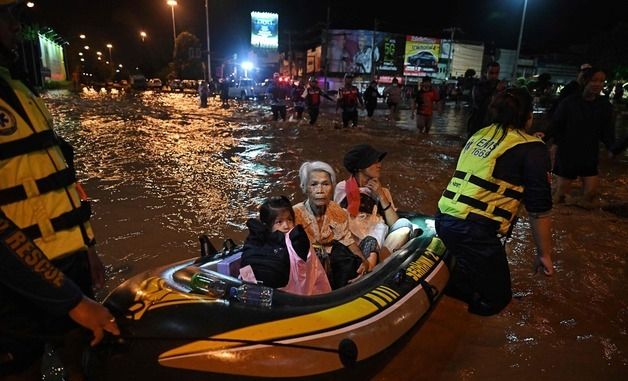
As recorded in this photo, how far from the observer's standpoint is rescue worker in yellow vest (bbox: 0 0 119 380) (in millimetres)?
1364

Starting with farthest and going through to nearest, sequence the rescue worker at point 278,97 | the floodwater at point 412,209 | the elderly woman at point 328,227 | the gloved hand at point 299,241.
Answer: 1. the rescue worker at point 278,97
2. the elderly woman at point 328,227
3. the floodwater at point 412,209
4. the gloved hand at point 299,241

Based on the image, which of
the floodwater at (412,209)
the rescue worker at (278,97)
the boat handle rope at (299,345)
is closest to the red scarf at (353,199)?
the floodwater at (412,209)

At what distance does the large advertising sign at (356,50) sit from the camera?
1608 inches

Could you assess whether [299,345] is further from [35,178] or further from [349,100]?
[349,100]

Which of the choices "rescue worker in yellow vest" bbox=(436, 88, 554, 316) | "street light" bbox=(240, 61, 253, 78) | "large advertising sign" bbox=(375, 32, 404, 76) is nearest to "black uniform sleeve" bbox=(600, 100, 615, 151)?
"rescue worker in yellow vest" bbox=(436, 88, 554, 316)

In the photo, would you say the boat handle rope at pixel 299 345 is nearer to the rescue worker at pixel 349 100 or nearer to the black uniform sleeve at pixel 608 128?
the black uniform sleeve at pixel 608 128

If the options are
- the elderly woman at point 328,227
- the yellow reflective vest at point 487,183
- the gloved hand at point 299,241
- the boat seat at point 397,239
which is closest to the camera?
the gloved hand at point 299,241

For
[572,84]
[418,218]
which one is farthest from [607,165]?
[418,218]

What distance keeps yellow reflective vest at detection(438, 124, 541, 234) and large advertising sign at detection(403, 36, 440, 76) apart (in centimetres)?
4464

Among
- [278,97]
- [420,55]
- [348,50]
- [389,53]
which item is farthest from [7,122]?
[420,55]

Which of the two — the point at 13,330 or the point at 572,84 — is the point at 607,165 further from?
the point at 13,330

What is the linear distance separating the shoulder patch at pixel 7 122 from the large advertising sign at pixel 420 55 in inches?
1824

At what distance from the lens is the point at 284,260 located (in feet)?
8.43

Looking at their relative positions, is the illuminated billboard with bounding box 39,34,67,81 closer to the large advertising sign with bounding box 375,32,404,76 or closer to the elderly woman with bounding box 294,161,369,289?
the large advertising sign with bounding box 375,32,404,76
